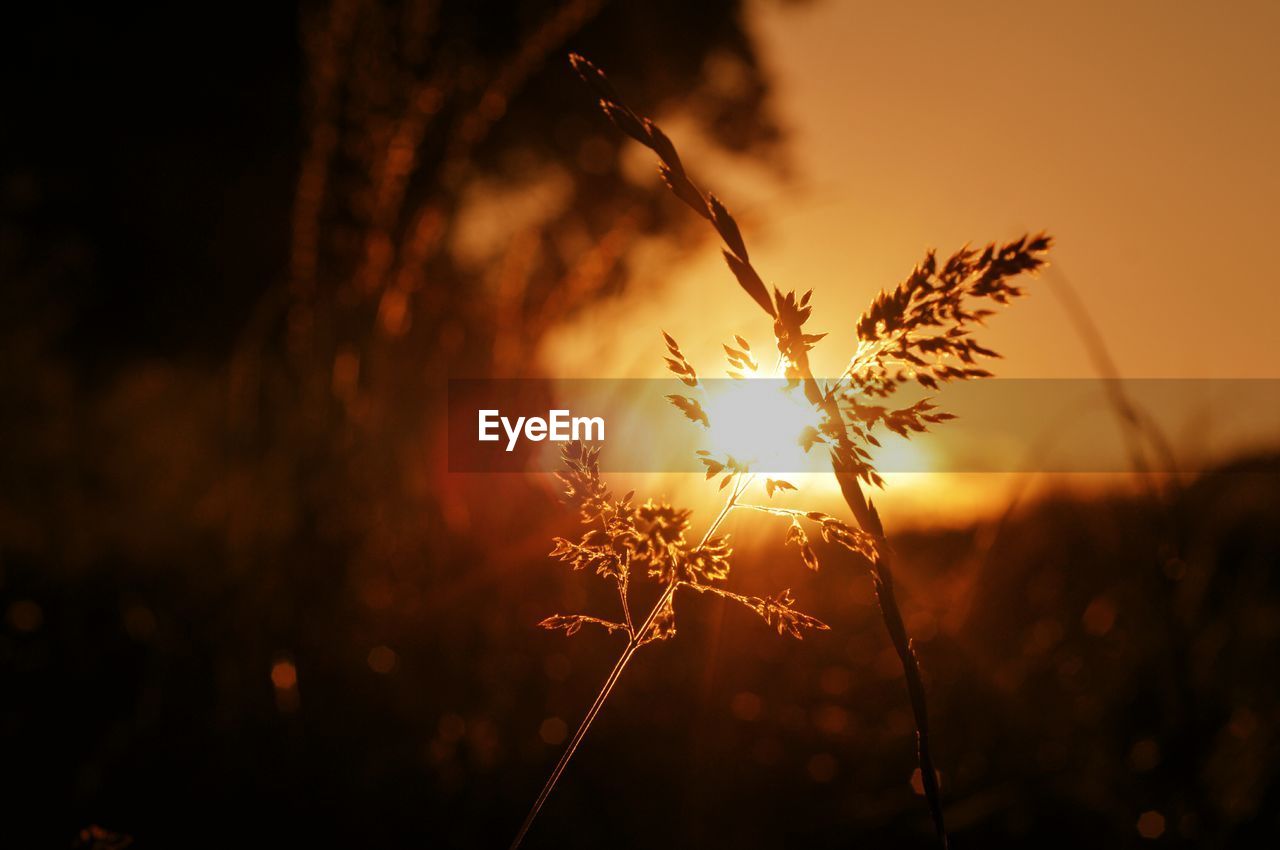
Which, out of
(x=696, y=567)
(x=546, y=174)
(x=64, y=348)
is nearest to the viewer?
(x=696, y=567)

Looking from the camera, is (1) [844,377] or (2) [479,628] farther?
(2) [479,628]

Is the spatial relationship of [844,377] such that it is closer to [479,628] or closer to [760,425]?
[760,425]

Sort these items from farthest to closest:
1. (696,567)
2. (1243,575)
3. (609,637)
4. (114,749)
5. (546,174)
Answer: (546,174), (609,637), (1243,575), (114,749), (696,567)

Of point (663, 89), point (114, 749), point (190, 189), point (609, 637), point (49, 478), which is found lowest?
point (114, 749)

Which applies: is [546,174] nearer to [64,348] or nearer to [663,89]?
[663,89]

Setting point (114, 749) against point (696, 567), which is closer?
point (696, 567)

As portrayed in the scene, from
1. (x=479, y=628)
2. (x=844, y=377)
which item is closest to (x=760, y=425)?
(x=844, y=377)

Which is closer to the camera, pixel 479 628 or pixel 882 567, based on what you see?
pixel 882 567

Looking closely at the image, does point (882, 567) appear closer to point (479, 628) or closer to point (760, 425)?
point (760, 425)

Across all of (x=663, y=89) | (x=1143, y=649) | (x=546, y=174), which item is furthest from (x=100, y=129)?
(x=1143, y=649)

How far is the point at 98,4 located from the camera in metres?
8.21

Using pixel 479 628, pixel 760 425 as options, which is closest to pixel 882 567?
pixel 760 425

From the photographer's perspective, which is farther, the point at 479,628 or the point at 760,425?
the point at 479,628

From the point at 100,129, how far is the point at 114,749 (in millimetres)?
9214
